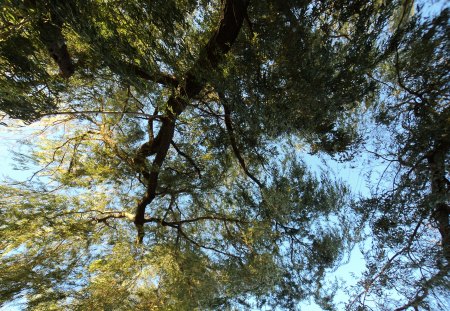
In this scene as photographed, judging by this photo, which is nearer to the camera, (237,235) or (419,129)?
(419,129)

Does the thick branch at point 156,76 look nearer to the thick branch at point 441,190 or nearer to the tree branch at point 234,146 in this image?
the tree branch at point 234,146

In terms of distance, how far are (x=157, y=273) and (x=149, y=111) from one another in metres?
2.84

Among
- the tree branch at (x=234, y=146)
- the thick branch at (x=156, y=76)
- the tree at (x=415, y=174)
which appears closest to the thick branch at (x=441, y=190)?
the tree at (x=415, y=174)

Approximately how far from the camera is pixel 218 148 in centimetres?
453

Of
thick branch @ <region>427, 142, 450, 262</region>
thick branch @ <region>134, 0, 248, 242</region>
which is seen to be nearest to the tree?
thick branch @ <region>427, 142, 450, 262</region>

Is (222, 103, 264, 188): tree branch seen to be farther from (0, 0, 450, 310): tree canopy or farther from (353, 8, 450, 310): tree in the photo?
(353, 8, 450, 310): tree

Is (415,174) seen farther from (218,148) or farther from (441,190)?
(218,148)

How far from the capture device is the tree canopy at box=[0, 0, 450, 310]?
2602mm

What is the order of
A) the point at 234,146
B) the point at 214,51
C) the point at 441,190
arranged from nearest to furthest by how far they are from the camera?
1. the point at 441,190
2. the point at 214,51
3. the point at 234,146

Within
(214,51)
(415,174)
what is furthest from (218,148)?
(415,174)

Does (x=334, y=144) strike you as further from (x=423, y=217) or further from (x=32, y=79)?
(x=32, y=79)

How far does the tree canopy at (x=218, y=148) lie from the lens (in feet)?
8.54

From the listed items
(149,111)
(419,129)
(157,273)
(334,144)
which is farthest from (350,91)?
(157,273)

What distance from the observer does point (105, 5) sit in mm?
2592
